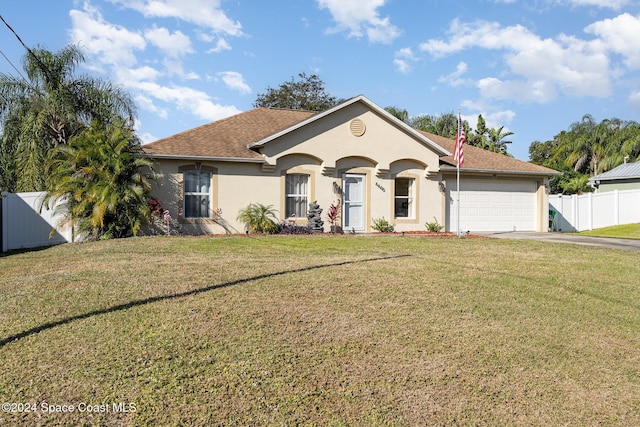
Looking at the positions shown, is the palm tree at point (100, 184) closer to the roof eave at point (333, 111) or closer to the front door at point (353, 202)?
the roof eave at point (333, 111)

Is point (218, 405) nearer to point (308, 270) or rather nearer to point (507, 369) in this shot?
point (507, 369)

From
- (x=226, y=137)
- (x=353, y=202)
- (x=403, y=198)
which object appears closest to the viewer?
(x=226, y=137)

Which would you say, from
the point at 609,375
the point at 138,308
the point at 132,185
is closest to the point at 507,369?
the point at 609,375

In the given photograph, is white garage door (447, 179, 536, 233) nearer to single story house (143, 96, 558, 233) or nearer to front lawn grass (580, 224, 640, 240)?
single story house (143, 96, 558, 233)

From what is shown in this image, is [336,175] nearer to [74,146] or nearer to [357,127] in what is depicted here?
[357,127]

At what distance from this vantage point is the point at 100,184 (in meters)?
14.2

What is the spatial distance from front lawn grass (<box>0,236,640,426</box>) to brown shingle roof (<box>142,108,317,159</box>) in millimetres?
7909

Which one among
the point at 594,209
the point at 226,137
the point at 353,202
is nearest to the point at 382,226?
the point at 353,202

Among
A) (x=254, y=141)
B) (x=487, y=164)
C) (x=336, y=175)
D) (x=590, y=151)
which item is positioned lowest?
(x=336, y=175)

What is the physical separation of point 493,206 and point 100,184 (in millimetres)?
15945

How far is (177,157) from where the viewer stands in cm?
1648

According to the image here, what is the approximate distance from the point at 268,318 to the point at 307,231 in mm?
11653

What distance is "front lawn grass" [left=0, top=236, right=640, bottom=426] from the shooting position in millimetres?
4168

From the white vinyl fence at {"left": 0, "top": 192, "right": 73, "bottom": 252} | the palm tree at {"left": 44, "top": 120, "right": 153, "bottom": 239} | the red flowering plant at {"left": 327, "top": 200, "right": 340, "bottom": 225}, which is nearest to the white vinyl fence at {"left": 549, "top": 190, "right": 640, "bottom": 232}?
the red flowering plant at {"left": 327, "top": 200, "right": 340, "bottom": 225}
